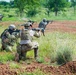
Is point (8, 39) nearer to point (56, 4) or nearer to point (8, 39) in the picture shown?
point (8, 39)

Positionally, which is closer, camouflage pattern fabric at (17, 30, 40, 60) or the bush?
the bush

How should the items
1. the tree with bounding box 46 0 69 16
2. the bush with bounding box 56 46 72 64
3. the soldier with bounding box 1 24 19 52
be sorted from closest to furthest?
the bush with bounding box 56 46 72 64 → the soldier with bounding box 1 24 19 52 → the tree with bounding box 46 0 69 16

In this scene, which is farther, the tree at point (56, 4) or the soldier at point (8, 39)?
the tree at point (56, 4)

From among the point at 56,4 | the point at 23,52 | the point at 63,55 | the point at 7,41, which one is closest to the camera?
the point at 63,55

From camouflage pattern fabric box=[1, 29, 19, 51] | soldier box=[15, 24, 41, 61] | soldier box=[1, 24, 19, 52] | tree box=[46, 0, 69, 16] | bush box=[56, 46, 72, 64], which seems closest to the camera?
bush box=[56, 46, 72, 64]

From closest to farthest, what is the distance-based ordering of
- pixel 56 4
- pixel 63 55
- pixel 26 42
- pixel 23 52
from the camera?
pixel 63 55
pixel 26 42
pixel 23 52
pixel 56 4

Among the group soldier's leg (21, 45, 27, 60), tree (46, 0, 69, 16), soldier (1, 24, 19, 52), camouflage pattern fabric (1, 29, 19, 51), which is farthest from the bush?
tree (46, 0, 69, 16)

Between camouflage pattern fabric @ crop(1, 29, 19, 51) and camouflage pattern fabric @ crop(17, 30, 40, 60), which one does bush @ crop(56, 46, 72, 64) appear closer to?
camouflage pattern fabric @ crop(17, 30, 40, 60)

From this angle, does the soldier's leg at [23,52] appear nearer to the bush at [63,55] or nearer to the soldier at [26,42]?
the soldier at [26,42]

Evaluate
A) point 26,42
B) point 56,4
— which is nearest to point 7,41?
point 26,42

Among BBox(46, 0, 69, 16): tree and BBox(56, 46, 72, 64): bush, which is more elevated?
BBox(56, 46, 72, 64): bush

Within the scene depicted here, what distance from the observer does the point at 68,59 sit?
11.8 m

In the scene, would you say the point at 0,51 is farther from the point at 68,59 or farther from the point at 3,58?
the point at 68,59

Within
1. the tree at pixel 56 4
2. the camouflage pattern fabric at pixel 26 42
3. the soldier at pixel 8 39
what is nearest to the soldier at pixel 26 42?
the camouflage pattern fabric at pixel 26 42
